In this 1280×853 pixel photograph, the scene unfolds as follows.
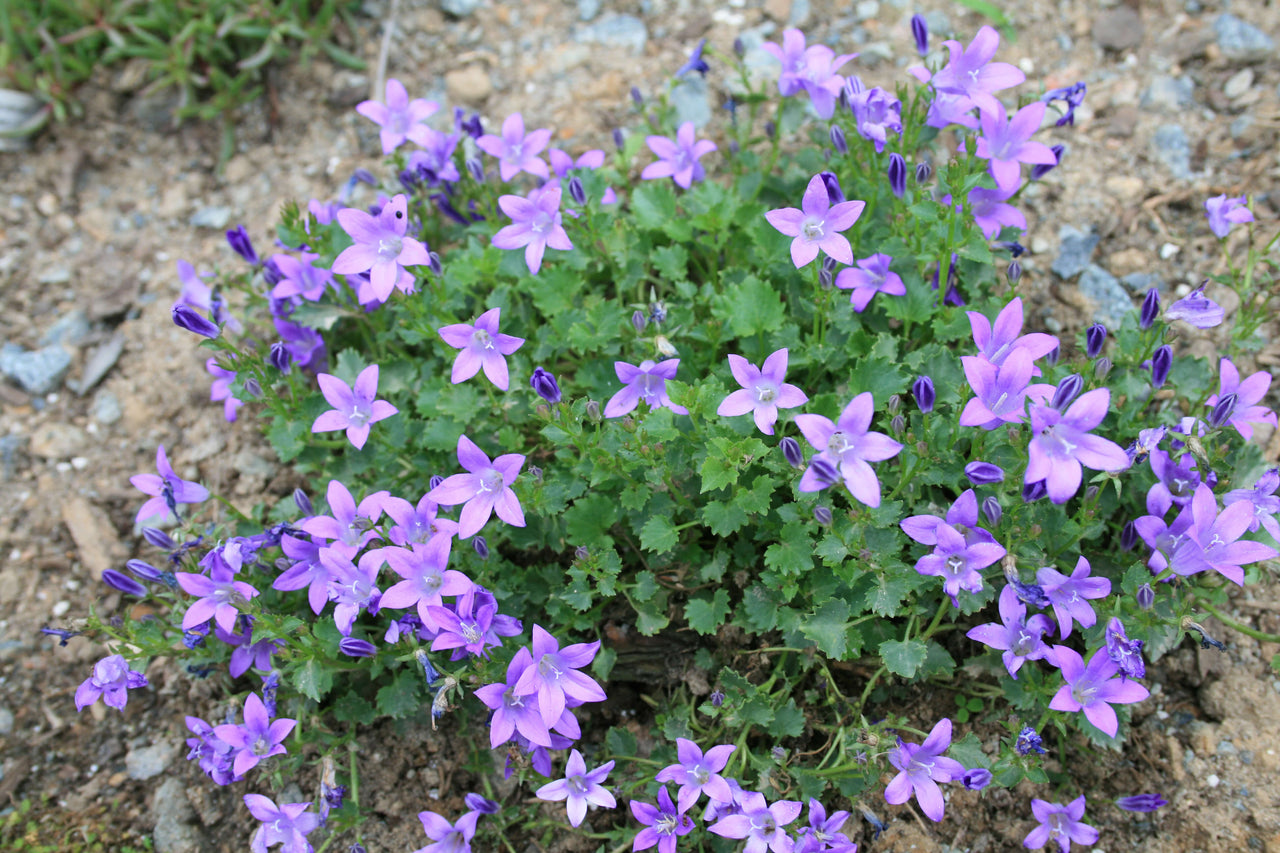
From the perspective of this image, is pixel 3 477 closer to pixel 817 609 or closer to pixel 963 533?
pixel 817 609

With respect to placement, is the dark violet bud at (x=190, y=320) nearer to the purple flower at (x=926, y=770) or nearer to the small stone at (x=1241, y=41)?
the purple flower at (x=926, y=770)

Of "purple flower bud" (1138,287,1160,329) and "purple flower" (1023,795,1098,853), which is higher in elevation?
"purple flower bud" (1138,287,1160,329)

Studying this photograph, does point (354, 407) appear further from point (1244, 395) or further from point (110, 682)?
point (1244, 395)

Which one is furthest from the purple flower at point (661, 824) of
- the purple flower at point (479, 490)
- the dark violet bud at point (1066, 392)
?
the dark violet bud at point (1066, 392)

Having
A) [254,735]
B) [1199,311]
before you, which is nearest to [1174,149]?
[1199,311]

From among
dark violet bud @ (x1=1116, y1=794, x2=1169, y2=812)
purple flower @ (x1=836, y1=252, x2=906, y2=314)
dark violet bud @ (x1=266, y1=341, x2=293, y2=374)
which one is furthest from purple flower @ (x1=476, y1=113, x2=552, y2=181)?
dark violet bud @ (x1=1116, y1=794, x2=1169, y2=812)

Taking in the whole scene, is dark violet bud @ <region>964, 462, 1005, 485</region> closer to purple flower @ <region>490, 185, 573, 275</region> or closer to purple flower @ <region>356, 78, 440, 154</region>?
purple flower @ <region>490, 185, 573, 275</region>
